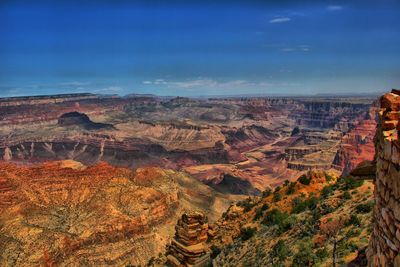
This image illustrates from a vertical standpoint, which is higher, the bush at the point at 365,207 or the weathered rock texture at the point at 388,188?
the weathered rock texture at the point at 388,188

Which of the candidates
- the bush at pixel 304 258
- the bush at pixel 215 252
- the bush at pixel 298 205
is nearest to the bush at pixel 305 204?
the bush at pixel 298 205

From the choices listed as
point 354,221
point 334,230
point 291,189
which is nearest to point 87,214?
point 291,189

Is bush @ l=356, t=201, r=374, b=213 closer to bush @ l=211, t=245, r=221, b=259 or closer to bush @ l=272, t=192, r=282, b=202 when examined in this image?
bush @ l=272, t=192, r=282, b=202

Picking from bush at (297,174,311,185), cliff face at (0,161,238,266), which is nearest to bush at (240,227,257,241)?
bush at (297,174,311,185)

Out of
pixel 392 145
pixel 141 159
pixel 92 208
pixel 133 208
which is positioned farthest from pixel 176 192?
pixel 141 159

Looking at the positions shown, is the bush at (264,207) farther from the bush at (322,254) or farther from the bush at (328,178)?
the bush at (322,254)

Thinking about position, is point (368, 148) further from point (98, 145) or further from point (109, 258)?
point (98, 145)
